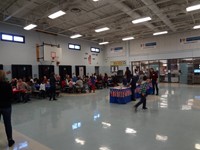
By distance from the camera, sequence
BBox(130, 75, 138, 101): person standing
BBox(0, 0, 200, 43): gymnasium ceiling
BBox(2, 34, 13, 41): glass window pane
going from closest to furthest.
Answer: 1. BBox(130, 75, 138, 101): person standing
2. BBox(0, 0, 200, 43): gymnasium ceiling
3. BBox(2, 34, 13, 41): glass window pane

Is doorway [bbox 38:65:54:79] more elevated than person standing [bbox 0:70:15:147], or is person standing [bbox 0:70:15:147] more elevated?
doorway [bbox 38:65:54:79]

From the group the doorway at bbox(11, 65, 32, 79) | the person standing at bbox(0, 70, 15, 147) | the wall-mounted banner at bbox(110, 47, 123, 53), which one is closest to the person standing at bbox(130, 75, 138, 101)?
the person standing at bbox(0, 70, 15, 147)

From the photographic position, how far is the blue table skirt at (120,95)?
6625mm

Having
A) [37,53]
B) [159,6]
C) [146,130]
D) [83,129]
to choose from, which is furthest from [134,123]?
[37,53]

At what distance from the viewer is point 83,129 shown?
3.83m

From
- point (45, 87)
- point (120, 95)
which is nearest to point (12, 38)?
point (45, 87)

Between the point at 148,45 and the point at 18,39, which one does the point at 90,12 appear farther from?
the point at 148,45

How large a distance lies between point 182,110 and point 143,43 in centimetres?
1209

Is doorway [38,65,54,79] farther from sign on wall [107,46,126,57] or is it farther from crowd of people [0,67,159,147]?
sign on wall [107,46,126,57]

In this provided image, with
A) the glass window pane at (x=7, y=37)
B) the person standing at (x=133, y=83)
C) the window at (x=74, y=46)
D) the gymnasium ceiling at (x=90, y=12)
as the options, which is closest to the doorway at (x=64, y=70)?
the window at (x=74, y=46)

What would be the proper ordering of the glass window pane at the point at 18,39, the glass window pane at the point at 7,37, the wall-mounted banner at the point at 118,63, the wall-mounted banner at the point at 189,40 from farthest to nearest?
the wall-mounted banner at the point at 118,63 → the wall-mounted banner at the point at 189,40 → the glass window pane at the point at 18,39 → the glass window pane at the point at 7,37

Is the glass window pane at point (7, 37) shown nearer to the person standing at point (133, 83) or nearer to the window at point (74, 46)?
the window at point (74, 46)

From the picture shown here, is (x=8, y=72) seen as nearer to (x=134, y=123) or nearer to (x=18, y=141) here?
(x=18, y=141)

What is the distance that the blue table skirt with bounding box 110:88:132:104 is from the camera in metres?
6.62
